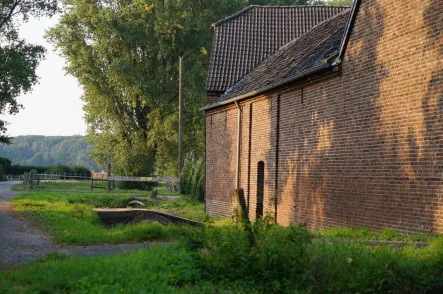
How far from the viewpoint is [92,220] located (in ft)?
60.0

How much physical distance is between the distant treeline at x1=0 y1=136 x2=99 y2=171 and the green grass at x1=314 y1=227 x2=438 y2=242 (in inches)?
6194

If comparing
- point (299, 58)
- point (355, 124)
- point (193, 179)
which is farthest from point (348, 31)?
point (193, 179)

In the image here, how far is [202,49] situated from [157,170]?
8887 mm

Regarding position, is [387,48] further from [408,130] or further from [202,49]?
[202,49]

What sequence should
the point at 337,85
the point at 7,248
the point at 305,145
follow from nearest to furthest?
the point at 7,248 < the point at 337,85 < the point at 305,145

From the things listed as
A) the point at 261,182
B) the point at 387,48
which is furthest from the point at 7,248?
the point at 261,182

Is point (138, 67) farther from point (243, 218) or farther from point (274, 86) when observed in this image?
point (243, 218)

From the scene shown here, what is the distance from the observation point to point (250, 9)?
92.4 ft

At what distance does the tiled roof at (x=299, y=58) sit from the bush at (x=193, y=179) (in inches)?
296

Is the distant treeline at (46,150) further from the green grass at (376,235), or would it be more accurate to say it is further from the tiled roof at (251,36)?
the green grass at (376,235)

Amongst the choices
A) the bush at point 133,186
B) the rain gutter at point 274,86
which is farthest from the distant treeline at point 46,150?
the rain gutter at point 274,86

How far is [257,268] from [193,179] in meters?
23.3

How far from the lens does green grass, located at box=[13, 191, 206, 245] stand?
13938 millimetres

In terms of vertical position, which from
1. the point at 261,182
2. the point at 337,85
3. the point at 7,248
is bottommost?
the point at 7,248
